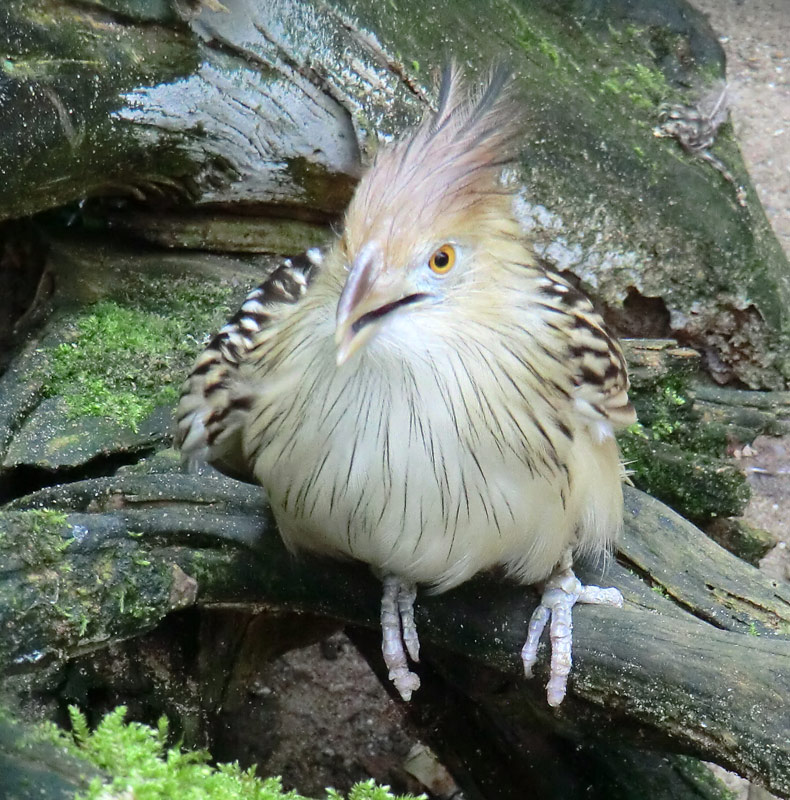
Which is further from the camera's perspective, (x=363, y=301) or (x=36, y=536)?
(x=36, y=536)

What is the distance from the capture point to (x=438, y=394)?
6.03 feet

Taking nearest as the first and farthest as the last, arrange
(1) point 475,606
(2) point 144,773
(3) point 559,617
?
(2) point 144,773
(3) point 559,617
(1) point 475,606

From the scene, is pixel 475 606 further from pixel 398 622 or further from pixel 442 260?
pixel 442 260

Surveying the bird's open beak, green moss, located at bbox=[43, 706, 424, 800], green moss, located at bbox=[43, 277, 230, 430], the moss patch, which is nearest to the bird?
the bird's open beak

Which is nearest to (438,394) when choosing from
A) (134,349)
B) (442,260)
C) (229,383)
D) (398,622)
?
(442,260)

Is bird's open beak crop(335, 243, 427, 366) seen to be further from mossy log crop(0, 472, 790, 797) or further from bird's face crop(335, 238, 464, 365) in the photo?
mossy log crop(0, 472, 790, 797)

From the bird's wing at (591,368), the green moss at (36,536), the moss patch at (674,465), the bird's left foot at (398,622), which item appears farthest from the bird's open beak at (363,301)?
the moss patch at (674,465)

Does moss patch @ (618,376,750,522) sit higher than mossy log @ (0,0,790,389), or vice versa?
mossy log @ (0,0,790,389)

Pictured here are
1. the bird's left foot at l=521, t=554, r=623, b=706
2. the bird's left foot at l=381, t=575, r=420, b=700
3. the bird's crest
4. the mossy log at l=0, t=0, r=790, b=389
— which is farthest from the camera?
the mossy log at l=0, t=0, r=790, b=389

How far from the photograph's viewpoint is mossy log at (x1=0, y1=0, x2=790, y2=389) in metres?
3.14

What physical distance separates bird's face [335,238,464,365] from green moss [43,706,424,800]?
0.73 metres

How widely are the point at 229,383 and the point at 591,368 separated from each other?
821 millimetres

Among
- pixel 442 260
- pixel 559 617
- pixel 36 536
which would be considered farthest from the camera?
pixel 559 617

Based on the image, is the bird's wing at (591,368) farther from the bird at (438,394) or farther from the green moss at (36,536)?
the green moss at (36,536)
